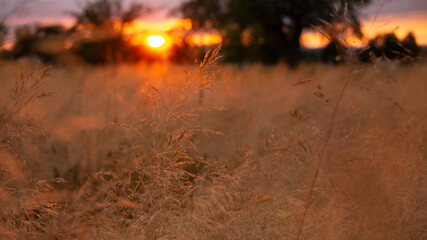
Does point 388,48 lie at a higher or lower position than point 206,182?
higher

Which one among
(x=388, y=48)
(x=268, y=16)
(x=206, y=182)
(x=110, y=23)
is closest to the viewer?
(x=206, y=182)

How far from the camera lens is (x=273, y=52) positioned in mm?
30906

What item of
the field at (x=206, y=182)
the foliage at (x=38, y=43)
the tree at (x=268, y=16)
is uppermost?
the tree at (x=268, y=16)

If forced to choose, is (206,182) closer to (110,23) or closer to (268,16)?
(110,23)

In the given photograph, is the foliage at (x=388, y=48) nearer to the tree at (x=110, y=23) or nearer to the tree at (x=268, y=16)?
the tree at (x=110, y=23)

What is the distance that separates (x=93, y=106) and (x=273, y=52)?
28855mm

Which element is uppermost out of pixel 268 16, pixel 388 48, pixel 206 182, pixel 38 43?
pixel 268 16

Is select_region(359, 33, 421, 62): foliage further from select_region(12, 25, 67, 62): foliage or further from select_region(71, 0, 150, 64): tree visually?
select_region(71, 0, 150, 64): tree

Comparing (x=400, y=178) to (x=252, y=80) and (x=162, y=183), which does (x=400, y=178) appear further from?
(x=252, y=80)

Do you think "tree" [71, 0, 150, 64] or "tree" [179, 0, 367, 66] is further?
"tree" [179, 0, 367, 66]

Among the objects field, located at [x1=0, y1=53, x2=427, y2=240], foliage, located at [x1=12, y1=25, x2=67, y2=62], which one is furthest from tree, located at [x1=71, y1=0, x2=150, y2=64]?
field, located at [x1=0, y1=53, x2=427, y2=240]

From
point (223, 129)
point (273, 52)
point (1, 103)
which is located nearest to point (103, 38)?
point (223, 129)

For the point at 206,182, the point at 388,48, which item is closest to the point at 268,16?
the point at 388,48

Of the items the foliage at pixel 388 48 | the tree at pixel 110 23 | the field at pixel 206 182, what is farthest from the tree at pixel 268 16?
the field at pixel 206 182
